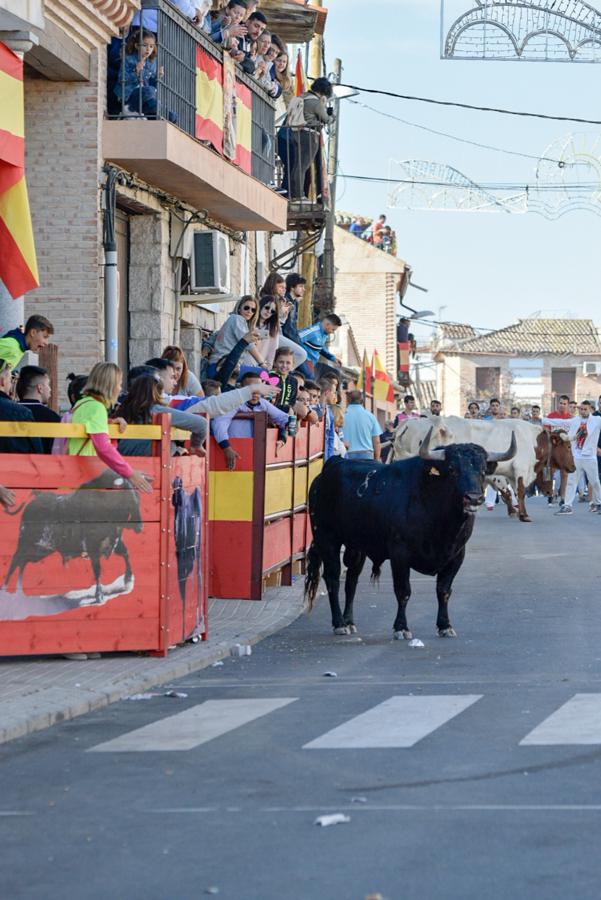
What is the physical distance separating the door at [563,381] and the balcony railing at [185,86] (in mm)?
84107

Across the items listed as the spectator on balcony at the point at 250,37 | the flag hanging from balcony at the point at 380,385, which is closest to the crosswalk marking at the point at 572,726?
the spectator on balcony at the point at 250,37

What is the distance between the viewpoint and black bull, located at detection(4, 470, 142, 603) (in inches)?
450

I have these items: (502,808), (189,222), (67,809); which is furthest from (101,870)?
(189,222)

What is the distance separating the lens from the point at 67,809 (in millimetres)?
7094

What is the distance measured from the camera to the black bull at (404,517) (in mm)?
13461

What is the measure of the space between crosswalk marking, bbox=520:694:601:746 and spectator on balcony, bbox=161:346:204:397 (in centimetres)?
613

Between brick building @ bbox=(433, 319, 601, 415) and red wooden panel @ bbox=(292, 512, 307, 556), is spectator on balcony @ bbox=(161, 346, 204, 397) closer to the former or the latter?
red wooden panel @ bbox=(292, 512, 307, 556)

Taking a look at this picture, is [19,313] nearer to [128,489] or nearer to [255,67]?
[128,489]

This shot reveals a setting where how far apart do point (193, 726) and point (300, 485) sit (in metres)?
8.89

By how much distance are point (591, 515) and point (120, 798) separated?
24.8 metres

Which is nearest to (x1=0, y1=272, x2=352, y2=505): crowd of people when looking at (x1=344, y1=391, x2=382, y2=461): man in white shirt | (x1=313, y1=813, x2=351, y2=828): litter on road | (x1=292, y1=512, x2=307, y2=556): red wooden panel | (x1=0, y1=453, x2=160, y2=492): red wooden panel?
(x1=0, y1=453, x2=160, y2=492): red wooden panel

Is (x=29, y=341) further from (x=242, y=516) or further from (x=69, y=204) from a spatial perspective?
(x=69, y=204)

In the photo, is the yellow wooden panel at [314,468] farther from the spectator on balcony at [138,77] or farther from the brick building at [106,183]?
the spectator on balcony at [138,77]

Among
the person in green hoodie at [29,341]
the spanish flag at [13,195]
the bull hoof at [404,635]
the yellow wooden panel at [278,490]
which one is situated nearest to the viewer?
the bull hoof at [404,635]
